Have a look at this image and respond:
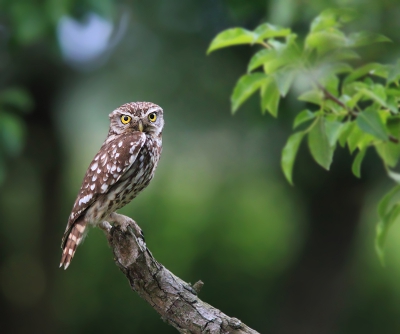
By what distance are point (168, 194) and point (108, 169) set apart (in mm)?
4838

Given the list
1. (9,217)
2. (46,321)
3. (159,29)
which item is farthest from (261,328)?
(159,29)

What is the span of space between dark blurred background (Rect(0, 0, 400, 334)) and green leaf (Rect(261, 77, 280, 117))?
1.65 meters

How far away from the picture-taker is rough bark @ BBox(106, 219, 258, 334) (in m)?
2.80

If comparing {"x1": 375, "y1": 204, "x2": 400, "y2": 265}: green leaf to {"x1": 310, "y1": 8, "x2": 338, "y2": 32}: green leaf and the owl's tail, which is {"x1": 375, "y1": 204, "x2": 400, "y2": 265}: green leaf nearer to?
{"x1": 310, "y1": 8, "x2": 338, "y2": 32}: green leaf

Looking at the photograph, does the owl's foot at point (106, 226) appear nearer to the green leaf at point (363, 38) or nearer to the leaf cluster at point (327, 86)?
the leaf cluster at point (327, 86)

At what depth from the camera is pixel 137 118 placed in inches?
141

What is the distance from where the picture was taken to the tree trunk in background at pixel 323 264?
773 centimetres

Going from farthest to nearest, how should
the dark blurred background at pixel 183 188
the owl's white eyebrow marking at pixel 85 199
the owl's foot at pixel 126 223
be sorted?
the dark blurred background at pixel 183 188 → the owl's white eyebrow marking at pixel 85 199 → the owl's foot at pixel 126 223

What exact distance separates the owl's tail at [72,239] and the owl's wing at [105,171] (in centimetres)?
3

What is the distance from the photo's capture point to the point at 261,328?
8.73 metres

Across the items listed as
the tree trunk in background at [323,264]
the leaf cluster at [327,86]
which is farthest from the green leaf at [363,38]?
the tree trunk in background at [323,264]

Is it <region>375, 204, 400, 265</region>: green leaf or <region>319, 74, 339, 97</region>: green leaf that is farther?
<region>319, 74, 339, 97</region>: green leaf

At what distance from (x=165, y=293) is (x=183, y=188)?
17.7 ft

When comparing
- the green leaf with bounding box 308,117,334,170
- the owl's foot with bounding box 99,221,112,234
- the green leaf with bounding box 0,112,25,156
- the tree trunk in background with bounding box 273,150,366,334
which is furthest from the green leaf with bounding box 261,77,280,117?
the tree trunk in background with bounding box 273,150,366,334
